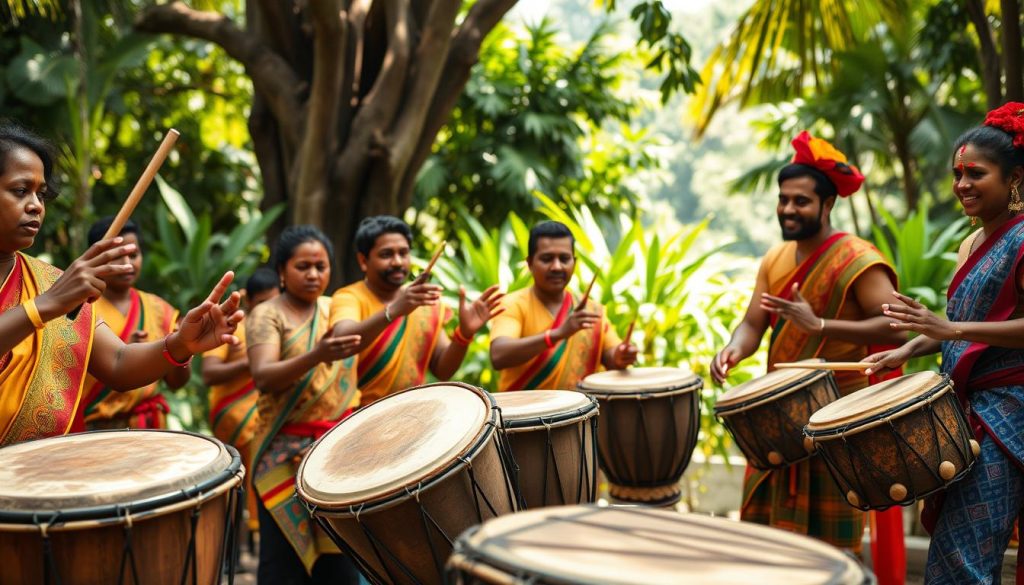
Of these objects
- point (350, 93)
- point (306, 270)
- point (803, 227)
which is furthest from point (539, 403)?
point (350, 93)

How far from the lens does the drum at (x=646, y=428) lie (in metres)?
4.54

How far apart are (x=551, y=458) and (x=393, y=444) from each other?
772mm

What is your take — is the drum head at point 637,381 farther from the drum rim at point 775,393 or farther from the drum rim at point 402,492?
the drum rim at point 402,492

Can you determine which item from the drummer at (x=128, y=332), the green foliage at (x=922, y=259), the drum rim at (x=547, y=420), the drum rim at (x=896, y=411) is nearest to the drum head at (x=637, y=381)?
the drum rim at (x=547, y=420)

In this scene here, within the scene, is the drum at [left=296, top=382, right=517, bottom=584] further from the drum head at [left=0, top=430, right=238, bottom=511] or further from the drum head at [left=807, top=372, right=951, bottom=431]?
the drum head at [left=807, top=372, right=951, bottom=431]

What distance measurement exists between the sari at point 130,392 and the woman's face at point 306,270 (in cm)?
76

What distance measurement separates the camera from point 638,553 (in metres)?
1.96

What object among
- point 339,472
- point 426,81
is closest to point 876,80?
point 426,81

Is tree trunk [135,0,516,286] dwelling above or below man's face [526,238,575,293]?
above

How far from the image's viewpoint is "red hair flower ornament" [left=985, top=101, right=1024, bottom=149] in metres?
3.39

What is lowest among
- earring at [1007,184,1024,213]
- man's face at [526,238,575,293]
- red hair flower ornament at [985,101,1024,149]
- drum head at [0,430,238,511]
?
drum head at [0,430,238,511]

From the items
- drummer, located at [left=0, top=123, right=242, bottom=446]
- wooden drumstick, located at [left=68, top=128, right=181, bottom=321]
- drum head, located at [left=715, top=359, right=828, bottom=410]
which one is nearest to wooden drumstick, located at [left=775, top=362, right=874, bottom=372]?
drum head, located at [left=715, top=359, right=828, bottom=410]

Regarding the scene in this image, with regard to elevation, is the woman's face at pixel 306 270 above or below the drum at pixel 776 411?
above

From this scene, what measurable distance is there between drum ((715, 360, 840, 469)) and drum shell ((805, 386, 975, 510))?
0.67 m
